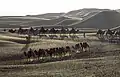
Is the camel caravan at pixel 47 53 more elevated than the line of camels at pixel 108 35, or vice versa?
the camel caravan at pixel 47 53

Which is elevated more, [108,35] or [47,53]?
[47,53]

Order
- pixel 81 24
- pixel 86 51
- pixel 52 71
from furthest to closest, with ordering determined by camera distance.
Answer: pixel 81 24
pixel 86 51
pixel 52 71

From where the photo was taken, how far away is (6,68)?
51562 millimetres

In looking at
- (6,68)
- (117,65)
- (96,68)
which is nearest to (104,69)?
(96,68)

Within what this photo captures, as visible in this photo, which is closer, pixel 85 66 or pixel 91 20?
pixel 85 66

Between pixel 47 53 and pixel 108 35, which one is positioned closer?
pixel 47 53

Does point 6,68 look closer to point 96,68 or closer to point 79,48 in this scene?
point 96,68

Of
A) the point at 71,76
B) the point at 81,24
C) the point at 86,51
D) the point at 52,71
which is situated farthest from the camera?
the point at 81,24

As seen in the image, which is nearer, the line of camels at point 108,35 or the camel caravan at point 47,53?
Result: the camel caravan at point 47,53

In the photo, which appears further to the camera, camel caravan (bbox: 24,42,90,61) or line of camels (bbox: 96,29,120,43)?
line of camels (bbox: 96,29,120,43)

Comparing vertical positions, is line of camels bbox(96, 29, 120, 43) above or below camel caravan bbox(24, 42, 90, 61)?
below

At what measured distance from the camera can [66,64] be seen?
5306 centimetres

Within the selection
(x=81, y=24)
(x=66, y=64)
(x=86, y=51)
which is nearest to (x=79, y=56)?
(x=86, y=51)

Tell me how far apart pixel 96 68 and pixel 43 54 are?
1793 cm
